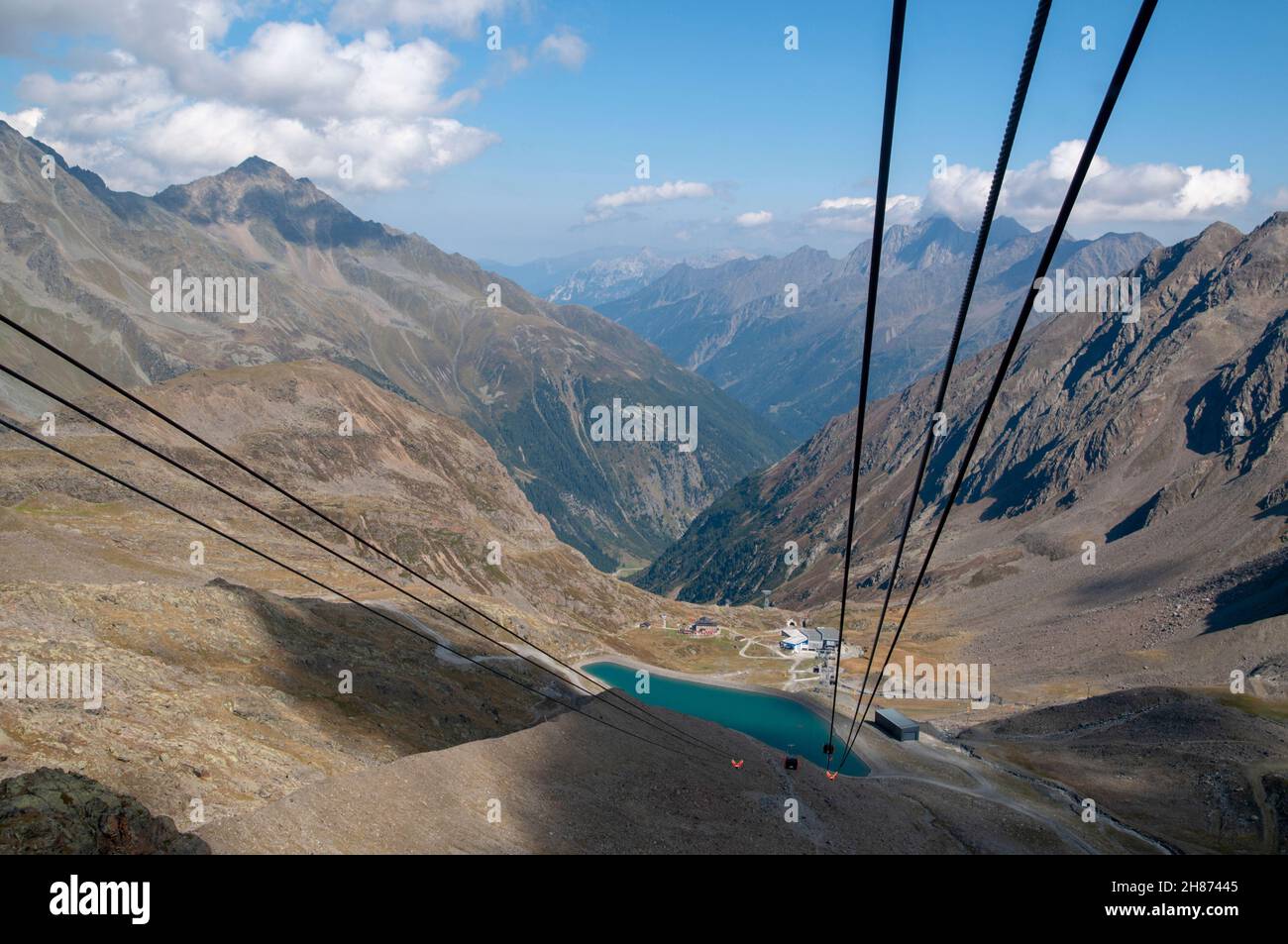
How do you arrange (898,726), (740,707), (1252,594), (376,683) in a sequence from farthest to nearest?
(1252,594) < (740,707) < (898,726) < (376,683)

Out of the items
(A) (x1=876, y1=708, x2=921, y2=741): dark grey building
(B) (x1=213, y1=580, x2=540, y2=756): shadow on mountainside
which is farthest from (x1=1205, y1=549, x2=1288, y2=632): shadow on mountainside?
(B) (x1=213, y1=580, x2=540, y2=756): shadow on mountainside

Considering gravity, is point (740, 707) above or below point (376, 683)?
below

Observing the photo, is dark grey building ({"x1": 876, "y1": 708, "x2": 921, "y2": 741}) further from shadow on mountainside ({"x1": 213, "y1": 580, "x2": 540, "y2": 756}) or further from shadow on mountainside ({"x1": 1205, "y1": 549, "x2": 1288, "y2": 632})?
shadow on mountainside ({"x1": 1205, "y1": 549, "x2": 1288, "y2": 632})

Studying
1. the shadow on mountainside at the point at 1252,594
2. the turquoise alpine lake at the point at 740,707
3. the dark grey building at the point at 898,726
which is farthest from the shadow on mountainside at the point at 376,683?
the shadow on mountainside at the point at 1252,594

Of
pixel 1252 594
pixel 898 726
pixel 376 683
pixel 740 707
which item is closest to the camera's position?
pixel 376 683

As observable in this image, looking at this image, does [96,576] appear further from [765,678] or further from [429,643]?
[765,678]

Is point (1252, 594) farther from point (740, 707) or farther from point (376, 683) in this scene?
point (376, 683)

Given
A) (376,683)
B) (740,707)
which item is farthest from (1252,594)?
(376,683)

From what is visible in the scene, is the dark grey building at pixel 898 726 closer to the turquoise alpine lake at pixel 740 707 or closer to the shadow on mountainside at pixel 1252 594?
the turquoise alpine lake at pixel 740 707

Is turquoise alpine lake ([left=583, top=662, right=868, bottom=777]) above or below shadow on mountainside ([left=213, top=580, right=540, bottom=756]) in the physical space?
below
